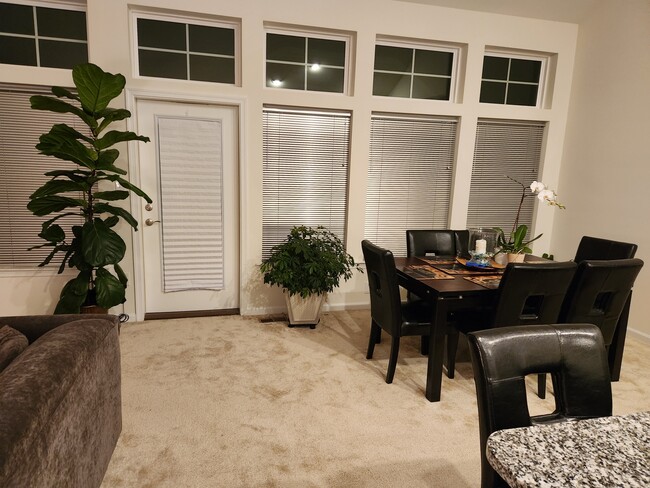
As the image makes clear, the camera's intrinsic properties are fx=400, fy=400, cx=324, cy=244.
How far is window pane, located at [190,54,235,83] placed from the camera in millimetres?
3545

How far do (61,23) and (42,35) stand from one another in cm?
18

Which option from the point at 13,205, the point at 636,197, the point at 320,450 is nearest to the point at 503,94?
the point at 636,197

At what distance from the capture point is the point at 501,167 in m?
4.35

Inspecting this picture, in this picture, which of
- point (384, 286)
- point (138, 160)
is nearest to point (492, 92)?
point (384, 286)

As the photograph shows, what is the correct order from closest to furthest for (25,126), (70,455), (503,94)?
(70,455) < (25,126) < (503,94)

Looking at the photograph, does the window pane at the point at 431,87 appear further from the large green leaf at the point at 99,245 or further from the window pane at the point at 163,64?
the large green leaf at the point at 99,245

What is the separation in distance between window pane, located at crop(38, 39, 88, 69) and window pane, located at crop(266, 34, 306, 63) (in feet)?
5.07

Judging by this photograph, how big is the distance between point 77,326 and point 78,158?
167 centimetres

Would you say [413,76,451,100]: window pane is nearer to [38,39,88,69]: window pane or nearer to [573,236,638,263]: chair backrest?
[573,236,638,263]: chair backrest

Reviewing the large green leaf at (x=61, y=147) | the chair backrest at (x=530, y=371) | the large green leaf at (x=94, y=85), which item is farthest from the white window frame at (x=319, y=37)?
the chair backrest at (x=530, y=371)

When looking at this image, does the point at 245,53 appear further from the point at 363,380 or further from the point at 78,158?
the point at 363,380

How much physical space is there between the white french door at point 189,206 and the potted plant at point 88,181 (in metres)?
0.53

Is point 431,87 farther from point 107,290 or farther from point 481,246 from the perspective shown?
point 107,290

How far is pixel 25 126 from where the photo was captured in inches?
130
